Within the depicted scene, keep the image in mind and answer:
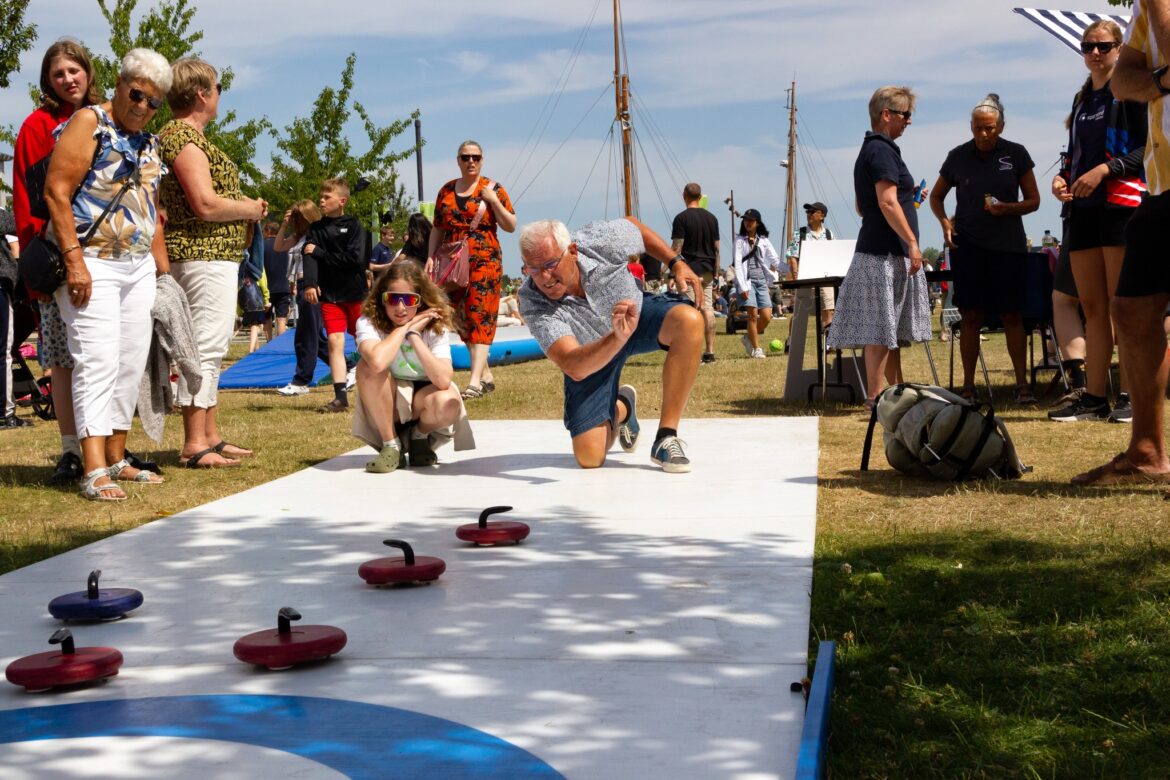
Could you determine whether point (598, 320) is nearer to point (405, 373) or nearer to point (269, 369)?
point (405, 373)

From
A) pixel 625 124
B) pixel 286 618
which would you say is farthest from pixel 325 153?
pixel 286 618

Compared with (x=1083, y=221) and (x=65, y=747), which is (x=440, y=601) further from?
(x=1083, y=221)

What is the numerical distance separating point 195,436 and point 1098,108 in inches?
223

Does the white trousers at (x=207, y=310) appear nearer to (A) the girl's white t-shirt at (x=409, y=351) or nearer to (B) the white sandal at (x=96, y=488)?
(A) the girl's white t-shirt at (x=409, y=351)

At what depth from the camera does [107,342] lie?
6.20 m

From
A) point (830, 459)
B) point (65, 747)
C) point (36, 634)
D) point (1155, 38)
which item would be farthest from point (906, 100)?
point (65, 747)

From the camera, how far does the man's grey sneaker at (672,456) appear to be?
6508 millimetres

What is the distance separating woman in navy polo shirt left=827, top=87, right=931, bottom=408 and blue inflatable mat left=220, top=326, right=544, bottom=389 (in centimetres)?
462

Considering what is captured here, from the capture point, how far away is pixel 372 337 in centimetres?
677

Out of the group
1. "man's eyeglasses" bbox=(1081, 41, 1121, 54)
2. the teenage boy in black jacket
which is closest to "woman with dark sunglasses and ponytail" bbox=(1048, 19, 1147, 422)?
"man's eyeglasses" bbox=(1081, 41, 1121, 54)

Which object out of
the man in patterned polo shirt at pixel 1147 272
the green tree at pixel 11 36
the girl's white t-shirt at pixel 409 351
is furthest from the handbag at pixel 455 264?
the green tree at pixel 11 36

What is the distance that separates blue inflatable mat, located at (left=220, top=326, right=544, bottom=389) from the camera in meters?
13.4

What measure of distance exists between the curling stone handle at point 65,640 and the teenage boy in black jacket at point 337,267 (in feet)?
24.3

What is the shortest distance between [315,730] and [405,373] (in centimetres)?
423
